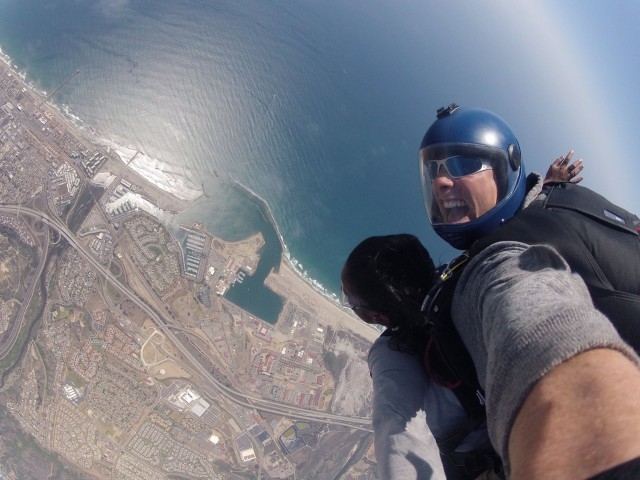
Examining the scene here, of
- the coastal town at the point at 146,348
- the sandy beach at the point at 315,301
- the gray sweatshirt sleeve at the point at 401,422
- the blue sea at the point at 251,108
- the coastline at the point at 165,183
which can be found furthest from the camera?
the blue sea at the point at 251,108

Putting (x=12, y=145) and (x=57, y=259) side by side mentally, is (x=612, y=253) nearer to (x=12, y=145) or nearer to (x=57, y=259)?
(x=57, y=259)

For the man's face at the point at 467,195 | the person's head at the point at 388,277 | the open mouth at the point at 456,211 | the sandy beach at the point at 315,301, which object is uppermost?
the man's face at the point at 467,195

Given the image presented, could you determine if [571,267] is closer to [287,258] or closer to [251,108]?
A: [287,258]

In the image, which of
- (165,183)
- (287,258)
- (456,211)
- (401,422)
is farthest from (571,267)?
(165,183)

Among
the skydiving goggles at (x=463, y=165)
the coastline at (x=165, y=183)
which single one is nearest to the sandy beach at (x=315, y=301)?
the coastline at (x=165, y=183)

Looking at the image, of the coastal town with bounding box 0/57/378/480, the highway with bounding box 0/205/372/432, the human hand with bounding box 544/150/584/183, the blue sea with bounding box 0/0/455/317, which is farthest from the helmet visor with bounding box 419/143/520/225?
the blue sea with bounding box 0/0/455/317

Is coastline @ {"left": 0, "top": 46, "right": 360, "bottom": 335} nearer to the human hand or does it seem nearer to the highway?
the highway

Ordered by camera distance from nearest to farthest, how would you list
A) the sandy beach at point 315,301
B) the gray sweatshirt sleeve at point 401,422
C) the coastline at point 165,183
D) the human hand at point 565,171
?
the gray sweatshirt sleeve at point 401,422, the human hand at point 565,171, the sandy beach at point 315,301, the coastline at point 165,183

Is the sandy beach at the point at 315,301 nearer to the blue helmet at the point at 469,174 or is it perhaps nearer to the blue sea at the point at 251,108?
the blue sea at the point at 251,108
